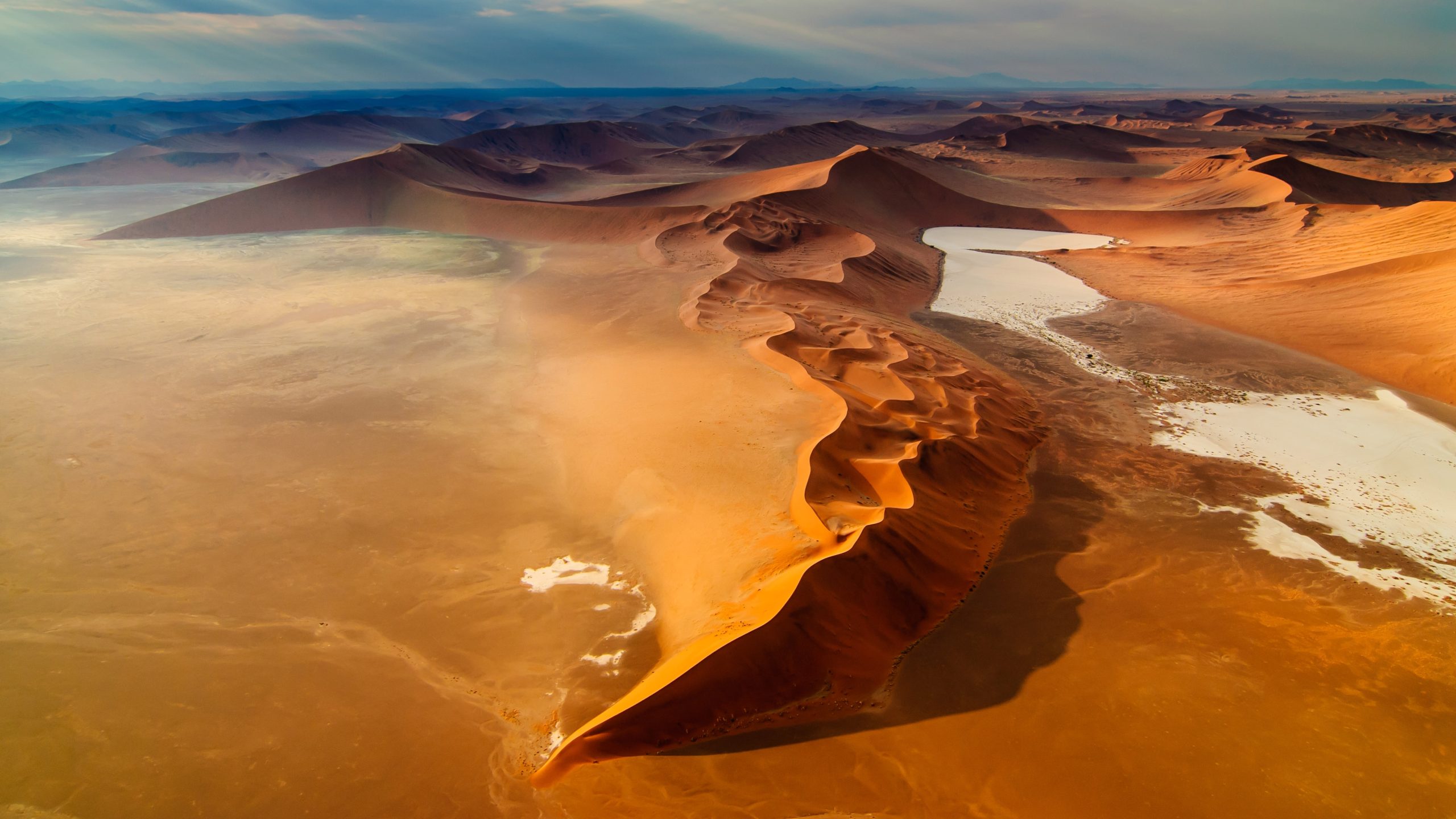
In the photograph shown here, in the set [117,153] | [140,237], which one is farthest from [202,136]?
[140,237]

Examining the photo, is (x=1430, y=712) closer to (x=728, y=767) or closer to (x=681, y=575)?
(x=728, y=767)

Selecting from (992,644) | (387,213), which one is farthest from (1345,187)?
(387,213)

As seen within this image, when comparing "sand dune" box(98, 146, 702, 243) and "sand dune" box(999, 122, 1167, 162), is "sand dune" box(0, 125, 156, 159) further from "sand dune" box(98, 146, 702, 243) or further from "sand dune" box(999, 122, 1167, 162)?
"sand dune" box(999, 122, 1167, 162)

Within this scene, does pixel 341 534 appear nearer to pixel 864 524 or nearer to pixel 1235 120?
pixel 864 524

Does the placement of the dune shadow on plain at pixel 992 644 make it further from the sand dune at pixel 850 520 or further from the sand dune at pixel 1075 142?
the sand dune at pixel 1075 142

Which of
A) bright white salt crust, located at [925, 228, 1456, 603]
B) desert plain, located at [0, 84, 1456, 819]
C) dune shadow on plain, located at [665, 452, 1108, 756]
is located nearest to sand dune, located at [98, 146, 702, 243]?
desert plain, located at [0, 84, 1456, 819]

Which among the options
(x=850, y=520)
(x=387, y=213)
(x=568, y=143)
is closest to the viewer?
(x=850, y=520)

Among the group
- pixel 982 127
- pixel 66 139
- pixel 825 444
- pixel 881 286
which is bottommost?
pixel 825 444
